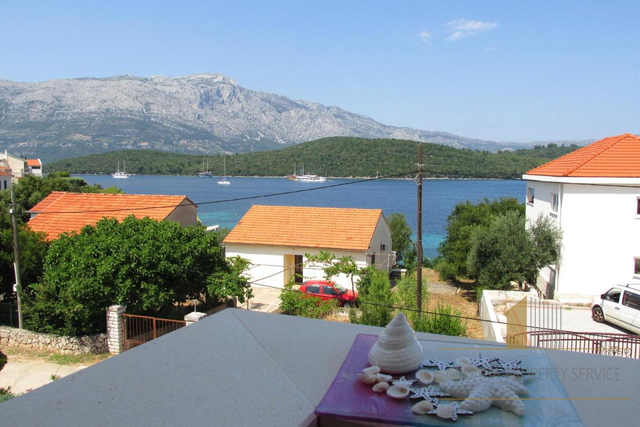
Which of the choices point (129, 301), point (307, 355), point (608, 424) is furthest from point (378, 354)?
point (129, 301)

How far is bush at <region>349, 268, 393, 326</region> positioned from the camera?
598 inches

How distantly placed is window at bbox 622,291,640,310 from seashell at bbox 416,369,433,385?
42.3ft

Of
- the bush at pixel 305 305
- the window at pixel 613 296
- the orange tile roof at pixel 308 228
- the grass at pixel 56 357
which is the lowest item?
the grass at pixel 56 357

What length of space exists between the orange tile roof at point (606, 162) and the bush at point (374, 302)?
874cm

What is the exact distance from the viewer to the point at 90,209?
27688 mm

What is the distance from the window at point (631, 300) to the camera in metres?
14.2

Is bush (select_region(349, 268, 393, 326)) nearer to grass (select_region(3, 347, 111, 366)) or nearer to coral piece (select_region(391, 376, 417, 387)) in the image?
grass (select_region(3, 347, 111, 366))

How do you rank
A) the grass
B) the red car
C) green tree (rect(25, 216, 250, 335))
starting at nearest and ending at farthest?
1. the grass
2. green tree (rect(25, 216, 250, 335))
3. the red car

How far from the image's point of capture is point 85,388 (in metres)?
4.11

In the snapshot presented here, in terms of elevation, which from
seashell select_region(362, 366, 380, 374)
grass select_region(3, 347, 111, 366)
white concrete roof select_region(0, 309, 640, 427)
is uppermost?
seashell select_region(362, 366, 380, 374)

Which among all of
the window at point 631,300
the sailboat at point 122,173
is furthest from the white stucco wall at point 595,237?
Result: the sailboat at point 122,173

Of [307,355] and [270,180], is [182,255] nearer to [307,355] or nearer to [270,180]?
[307,355]

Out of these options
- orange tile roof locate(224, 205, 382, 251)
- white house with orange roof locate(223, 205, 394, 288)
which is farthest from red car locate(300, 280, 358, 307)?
orange tile roof locate(224, 205, 382, 251)

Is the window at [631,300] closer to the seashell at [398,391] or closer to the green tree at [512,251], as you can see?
the green tree at [512,251]
